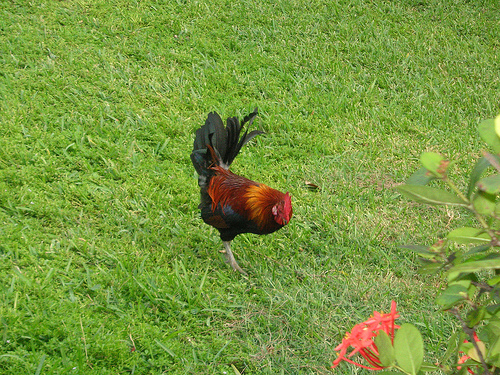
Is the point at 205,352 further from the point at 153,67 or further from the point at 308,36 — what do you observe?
the point at 308,36

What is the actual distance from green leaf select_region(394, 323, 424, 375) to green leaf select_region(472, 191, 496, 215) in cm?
30

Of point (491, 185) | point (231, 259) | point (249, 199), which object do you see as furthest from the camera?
point (231, 259)

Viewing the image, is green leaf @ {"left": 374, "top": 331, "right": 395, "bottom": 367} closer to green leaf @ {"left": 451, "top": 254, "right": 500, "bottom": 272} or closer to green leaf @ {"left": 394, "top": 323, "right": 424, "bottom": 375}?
green leaf @ {"left": 394, "top": 323, "right": 424, "bottom": 375}

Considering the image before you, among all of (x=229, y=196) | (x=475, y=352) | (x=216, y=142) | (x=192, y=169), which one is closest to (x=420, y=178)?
(x=475, y=352)

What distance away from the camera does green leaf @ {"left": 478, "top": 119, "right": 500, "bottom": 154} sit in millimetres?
1102

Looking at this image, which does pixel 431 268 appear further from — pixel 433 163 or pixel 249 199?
pixel 249 199

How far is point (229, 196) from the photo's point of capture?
12.3ft

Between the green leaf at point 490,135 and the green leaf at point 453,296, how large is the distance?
37 centimetres

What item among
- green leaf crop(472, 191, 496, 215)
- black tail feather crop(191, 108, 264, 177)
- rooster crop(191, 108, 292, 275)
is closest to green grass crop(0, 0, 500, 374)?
rooster crop(191, 108, 292, 275)

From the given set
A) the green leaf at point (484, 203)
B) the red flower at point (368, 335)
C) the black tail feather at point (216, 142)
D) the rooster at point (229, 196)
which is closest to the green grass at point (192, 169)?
the rooster at point (229, 196)

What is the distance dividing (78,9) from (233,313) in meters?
4.76

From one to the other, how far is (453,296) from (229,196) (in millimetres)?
2560

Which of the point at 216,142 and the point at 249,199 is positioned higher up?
the point at 216,142

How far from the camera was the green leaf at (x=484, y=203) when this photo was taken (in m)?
1.14
